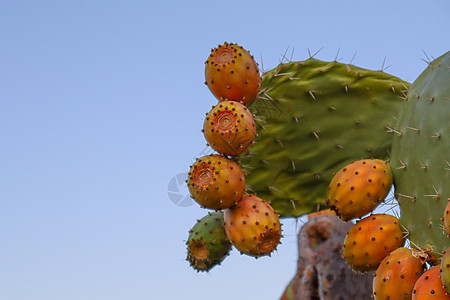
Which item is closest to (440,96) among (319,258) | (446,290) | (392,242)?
(392,242)

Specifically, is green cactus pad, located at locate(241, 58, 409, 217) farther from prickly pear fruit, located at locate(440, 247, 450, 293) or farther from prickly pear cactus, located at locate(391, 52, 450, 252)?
prickly pear fruit, located at locate(440, 247, 450, 293)

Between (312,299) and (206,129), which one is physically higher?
(206,129)

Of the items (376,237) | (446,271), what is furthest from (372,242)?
(446,271)

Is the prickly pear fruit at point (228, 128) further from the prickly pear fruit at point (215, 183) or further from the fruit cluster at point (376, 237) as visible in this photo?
the fruit cluster at point (376, 237)

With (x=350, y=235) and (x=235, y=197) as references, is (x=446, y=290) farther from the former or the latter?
(x=235, y=197)

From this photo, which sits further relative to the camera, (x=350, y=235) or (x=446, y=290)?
(x=350, y=235)

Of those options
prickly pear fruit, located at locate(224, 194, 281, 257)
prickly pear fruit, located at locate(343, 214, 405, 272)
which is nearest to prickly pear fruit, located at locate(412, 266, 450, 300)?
prickly pear fruit, located at locate(343, 214, 405, 272)

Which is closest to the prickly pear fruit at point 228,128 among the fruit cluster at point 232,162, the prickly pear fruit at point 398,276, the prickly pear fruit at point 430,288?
the fruit cluster at point 232,162
